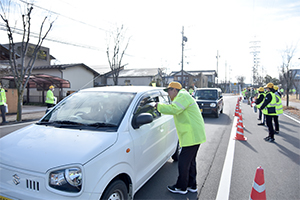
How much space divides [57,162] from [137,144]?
1127 mm

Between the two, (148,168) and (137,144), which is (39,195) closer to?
(137,144)

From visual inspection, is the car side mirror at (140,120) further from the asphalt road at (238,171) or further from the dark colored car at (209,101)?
the dark colored car at (209,101)

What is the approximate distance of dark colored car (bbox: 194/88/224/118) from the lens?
12.7 meters

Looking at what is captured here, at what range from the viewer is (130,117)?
10.00ft

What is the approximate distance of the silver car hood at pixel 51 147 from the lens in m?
2.17

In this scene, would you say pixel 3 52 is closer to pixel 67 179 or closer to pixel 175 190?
pixel 175 190

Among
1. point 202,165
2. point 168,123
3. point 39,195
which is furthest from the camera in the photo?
point 202,165

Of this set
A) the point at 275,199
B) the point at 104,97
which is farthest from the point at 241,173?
the point at 104,97

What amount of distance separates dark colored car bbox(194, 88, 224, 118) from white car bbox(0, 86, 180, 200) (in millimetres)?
9389

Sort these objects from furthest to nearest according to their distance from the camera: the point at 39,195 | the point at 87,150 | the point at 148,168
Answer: the point at 148,168, the point at 87,150, the point at 39,195

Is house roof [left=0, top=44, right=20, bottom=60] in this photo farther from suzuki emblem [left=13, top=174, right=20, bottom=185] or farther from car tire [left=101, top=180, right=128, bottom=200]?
car tire [left=101, top=180, right=128, bottom=200]

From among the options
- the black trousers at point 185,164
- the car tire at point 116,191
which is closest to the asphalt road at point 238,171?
the black trousers at point 185,164

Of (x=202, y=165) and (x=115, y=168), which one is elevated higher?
(x=115, y=168)

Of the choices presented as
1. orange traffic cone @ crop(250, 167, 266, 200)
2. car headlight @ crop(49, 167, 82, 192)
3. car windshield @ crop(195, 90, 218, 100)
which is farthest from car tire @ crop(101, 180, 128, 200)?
car windshield @ crop(195, 90, 218, 100)
